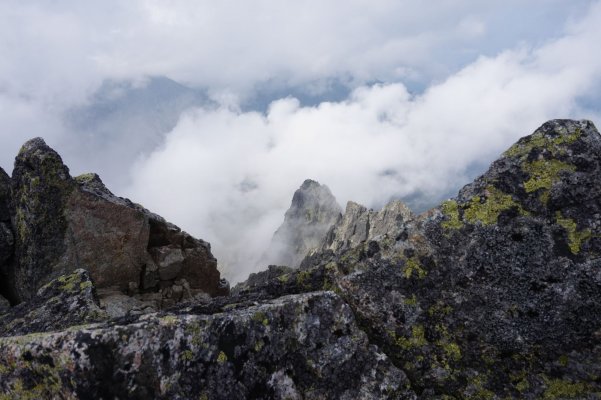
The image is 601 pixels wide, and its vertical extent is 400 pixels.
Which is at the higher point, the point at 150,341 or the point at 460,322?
the point at 150,341

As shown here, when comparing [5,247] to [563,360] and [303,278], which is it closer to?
[303,278]

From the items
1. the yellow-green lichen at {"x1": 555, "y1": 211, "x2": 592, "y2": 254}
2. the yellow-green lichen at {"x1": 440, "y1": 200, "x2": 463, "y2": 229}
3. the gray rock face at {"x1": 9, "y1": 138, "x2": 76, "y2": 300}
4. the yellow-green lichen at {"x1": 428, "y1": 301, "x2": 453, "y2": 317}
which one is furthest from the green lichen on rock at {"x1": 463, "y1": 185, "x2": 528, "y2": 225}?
the gray rock face at {"x1": 9, "y1": 138, "x2": 76, "y2": 300}

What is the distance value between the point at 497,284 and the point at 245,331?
5311 millimetres

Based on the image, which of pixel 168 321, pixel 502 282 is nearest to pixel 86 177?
pixel 168 321

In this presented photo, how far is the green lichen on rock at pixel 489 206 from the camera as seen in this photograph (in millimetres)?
9902

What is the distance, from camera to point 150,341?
7.82m

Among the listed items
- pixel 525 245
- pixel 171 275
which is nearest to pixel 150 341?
pixel 525 245

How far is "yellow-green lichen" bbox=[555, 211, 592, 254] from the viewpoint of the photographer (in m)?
9.00

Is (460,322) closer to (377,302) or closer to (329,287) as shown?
(377,302)

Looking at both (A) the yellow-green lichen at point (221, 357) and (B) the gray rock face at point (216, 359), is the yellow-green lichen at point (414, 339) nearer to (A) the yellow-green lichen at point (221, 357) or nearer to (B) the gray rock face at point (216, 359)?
(B) the gray rock face at point (216, 359)

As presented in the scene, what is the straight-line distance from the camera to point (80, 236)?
2183 cm

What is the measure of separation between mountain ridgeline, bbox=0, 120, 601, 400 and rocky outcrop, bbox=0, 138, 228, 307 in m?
9.51

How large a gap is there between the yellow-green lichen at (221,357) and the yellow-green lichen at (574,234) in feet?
23.9

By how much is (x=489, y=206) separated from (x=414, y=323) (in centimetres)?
326
